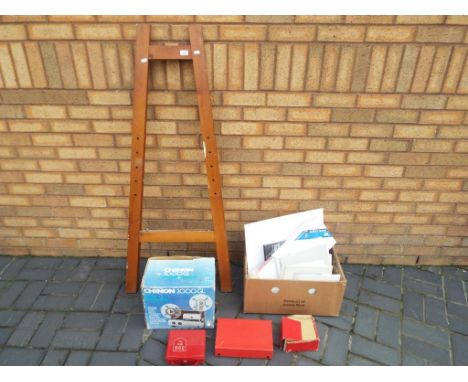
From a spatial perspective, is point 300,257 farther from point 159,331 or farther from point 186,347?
point 159,331

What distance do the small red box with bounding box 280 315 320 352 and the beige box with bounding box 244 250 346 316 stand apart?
5.8 inches

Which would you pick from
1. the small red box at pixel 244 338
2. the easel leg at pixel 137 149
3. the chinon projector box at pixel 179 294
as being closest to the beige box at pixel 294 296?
the small red box at pixel 244 338

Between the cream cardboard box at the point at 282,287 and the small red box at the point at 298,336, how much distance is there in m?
0.15

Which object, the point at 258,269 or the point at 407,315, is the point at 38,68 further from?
the point at 407,315

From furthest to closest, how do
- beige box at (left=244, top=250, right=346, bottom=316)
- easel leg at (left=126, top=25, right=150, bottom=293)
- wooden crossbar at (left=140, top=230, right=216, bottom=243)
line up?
wooden crossbar at (left=140, top=230, right=216, bottom=243), beige box at (left=244, top=250, right=346, bottom=316), easel leg at (left=126, top=25, right=150, bottom=293)

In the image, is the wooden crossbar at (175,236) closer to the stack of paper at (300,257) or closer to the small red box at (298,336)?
the stack of paper at (300,257)

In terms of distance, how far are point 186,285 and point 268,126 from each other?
1.07 m

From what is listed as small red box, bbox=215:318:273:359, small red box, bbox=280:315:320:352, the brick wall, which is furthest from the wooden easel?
small red box, bbox=280:315:320:352

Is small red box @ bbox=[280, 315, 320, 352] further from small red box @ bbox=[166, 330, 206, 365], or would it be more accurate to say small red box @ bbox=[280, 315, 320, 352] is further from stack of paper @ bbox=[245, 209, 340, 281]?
small red box @ bbox=[166, 330, 206, 365]

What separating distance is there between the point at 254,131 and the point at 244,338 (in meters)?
1.23

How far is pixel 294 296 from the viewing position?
239cm

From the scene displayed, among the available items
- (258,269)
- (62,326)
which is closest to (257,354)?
(258,269)

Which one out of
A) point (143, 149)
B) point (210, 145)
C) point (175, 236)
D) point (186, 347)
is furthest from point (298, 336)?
point (143, 149)

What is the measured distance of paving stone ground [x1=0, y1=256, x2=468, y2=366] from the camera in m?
2.21
